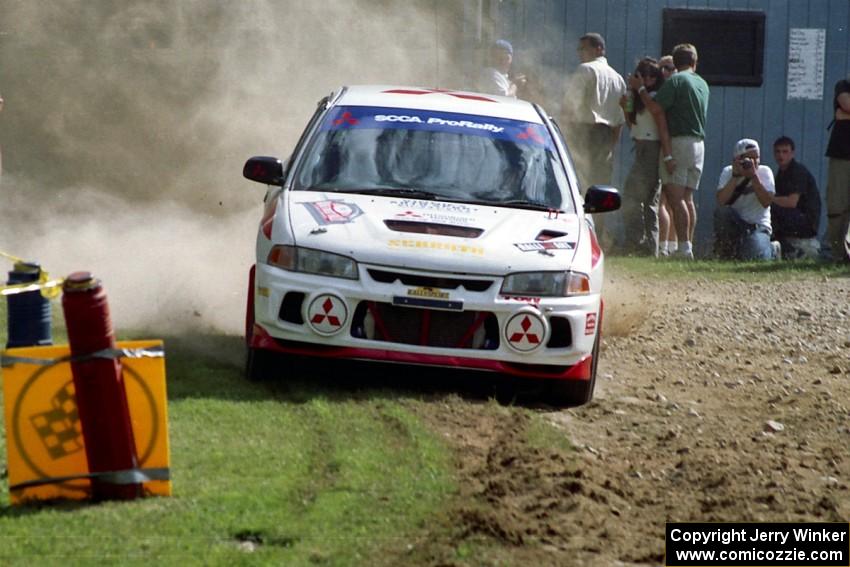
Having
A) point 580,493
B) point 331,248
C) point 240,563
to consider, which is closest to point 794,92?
point 331,248

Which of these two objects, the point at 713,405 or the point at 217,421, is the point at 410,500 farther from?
the point at 713,405

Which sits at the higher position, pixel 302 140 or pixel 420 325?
pixel 302 140

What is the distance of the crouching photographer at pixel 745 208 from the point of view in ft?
56.8

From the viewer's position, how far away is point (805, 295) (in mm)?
14812

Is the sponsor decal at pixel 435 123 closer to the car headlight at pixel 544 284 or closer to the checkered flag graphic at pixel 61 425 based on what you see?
the car headlight at pixel 544 284

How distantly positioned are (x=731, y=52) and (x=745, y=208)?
3152mm

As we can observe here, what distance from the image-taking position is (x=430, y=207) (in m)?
9.36

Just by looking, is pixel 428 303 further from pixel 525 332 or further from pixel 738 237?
pixel 738 237

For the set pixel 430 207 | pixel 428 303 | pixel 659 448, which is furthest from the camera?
pixel 430 207

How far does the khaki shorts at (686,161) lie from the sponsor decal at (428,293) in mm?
9562

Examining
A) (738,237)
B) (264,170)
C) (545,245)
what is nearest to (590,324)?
(545,245)

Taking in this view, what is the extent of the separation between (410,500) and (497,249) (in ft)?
8.77

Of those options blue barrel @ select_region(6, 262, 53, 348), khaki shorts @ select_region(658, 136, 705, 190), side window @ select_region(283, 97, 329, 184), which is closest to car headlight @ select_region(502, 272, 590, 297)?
side window @ select_region(283, 97, 329, 184)

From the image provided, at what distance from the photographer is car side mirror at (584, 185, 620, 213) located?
9867 millimetres
